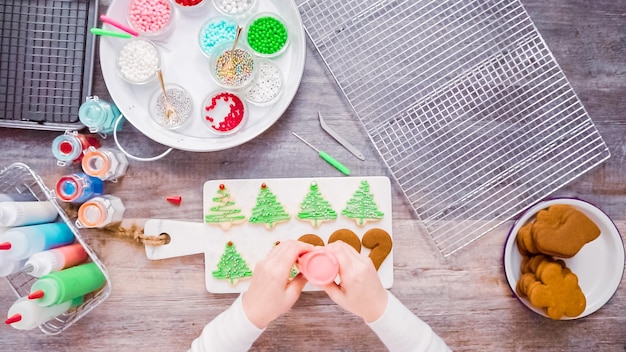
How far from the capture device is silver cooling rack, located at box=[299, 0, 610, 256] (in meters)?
1.25

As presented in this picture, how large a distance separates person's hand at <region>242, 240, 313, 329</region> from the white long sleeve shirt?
0.02m

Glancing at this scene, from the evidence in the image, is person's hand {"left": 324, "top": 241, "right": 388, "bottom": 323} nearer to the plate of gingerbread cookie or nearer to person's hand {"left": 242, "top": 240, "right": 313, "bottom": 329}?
person's hand {"left": 242, "top": 240, "right": 313, "bottom": 329}

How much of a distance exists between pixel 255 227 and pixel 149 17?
1.58 ft

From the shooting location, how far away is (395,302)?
104 cm

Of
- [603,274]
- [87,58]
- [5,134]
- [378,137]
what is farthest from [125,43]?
[603,274]

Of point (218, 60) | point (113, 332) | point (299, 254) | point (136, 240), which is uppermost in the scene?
point (218, 60)

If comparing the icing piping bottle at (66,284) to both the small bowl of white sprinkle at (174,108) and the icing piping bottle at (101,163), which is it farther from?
the small bowl of white sprinkle at (174,108)

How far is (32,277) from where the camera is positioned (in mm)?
1220

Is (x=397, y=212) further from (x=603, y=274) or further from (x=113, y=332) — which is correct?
(x=113, y=332)

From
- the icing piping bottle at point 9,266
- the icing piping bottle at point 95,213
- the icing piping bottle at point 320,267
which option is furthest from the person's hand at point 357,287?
the icing piping bottle at point 9,266

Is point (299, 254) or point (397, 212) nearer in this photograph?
point (299, 254)

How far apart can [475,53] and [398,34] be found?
167 mm

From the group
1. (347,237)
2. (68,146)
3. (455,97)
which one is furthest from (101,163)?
(455,97)

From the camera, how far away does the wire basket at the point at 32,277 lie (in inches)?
47.3
